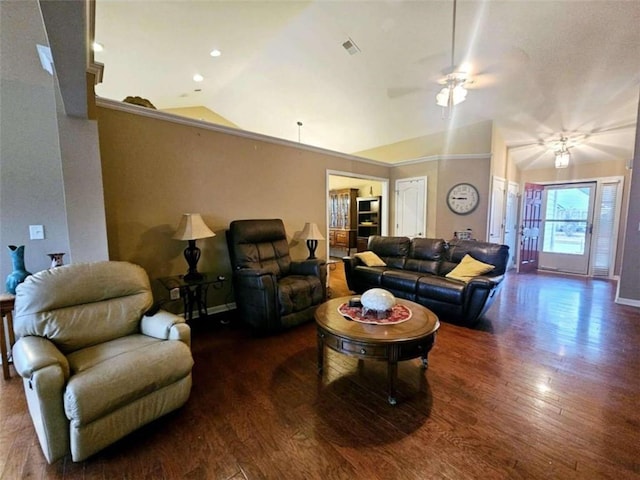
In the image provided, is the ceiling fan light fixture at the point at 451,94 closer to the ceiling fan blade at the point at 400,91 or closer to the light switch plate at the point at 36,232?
the ceiling fan blade at the point at 400,91

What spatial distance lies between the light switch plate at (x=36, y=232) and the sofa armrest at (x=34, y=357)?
124 centimetres

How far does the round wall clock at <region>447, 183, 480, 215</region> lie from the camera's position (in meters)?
5.29

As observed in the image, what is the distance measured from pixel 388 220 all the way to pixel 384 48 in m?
3.50

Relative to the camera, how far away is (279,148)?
4.20 m

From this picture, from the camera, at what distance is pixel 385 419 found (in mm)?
1781

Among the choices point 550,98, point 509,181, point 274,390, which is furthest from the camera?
point 509,181

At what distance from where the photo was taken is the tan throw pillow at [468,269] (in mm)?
3395

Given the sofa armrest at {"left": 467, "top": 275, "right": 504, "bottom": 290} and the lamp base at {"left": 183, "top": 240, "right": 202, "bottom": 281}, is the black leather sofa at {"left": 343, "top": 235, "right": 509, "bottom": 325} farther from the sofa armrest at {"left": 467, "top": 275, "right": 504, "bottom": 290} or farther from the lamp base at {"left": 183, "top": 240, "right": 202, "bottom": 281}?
the lamp base at {"left": 183, "top": 240, "right": 202, "bottom": 281}

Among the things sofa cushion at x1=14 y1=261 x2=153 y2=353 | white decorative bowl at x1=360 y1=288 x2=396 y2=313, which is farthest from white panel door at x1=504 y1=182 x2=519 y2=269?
sofa cushion at x1=14 y1=261 x2=153 y2=353

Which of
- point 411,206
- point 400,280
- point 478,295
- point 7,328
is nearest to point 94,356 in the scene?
point 7,328

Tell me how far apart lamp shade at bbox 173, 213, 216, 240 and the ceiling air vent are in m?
3.05

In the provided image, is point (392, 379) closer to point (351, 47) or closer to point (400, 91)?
point (351, 47)

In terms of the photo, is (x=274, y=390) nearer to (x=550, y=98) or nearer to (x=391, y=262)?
(x=391, y=262)

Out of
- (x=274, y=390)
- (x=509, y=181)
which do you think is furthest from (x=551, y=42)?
(x=274, y=390)
